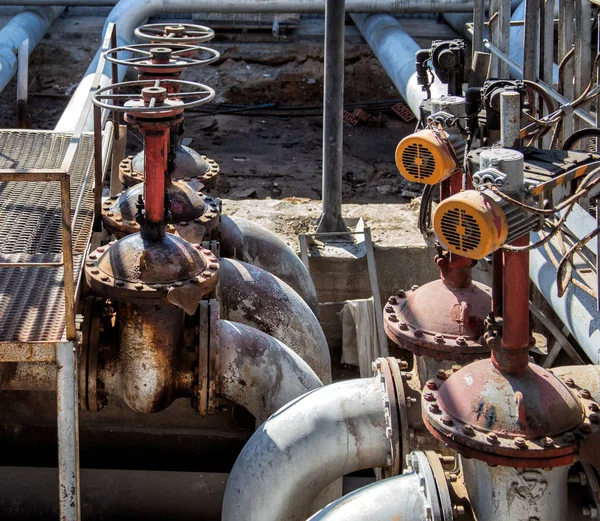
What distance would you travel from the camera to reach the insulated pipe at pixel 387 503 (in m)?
3.06

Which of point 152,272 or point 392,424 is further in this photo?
point 152,272

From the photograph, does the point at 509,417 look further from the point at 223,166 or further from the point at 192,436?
the point at 223,166

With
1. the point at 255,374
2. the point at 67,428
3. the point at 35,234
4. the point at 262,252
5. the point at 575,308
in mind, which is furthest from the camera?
the point at 262,252

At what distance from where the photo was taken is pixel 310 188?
10219 mm

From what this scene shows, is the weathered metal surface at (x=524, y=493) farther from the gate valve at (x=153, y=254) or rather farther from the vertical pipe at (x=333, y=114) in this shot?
the vertical pipe at (x=333, y=114)

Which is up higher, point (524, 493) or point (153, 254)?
point (153, 254)

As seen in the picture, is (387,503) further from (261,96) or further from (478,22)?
(261,96)

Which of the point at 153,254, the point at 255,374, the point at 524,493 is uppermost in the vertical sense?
the point at 153,254

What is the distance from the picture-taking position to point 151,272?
404 centimetres

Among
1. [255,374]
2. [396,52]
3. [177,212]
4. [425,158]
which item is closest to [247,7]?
[396,52]

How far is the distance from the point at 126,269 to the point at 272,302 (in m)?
1.22

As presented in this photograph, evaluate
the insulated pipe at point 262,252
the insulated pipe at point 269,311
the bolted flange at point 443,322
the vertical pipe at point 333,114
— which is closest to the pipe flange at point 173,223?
the insulated pipe at point 269,311

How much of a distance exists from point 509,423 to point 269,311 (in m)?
2.39

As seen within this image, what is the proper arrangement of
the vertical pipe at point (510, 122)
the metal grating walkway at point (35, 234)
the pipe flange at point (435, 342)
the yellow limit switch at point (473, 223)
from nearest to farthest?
the yellow limit switch at point (473, 223) < the vertical pipe at point (510, 122) < the pipe flange at point (435, 342) < the metal grating walkway at point (35, 234)
